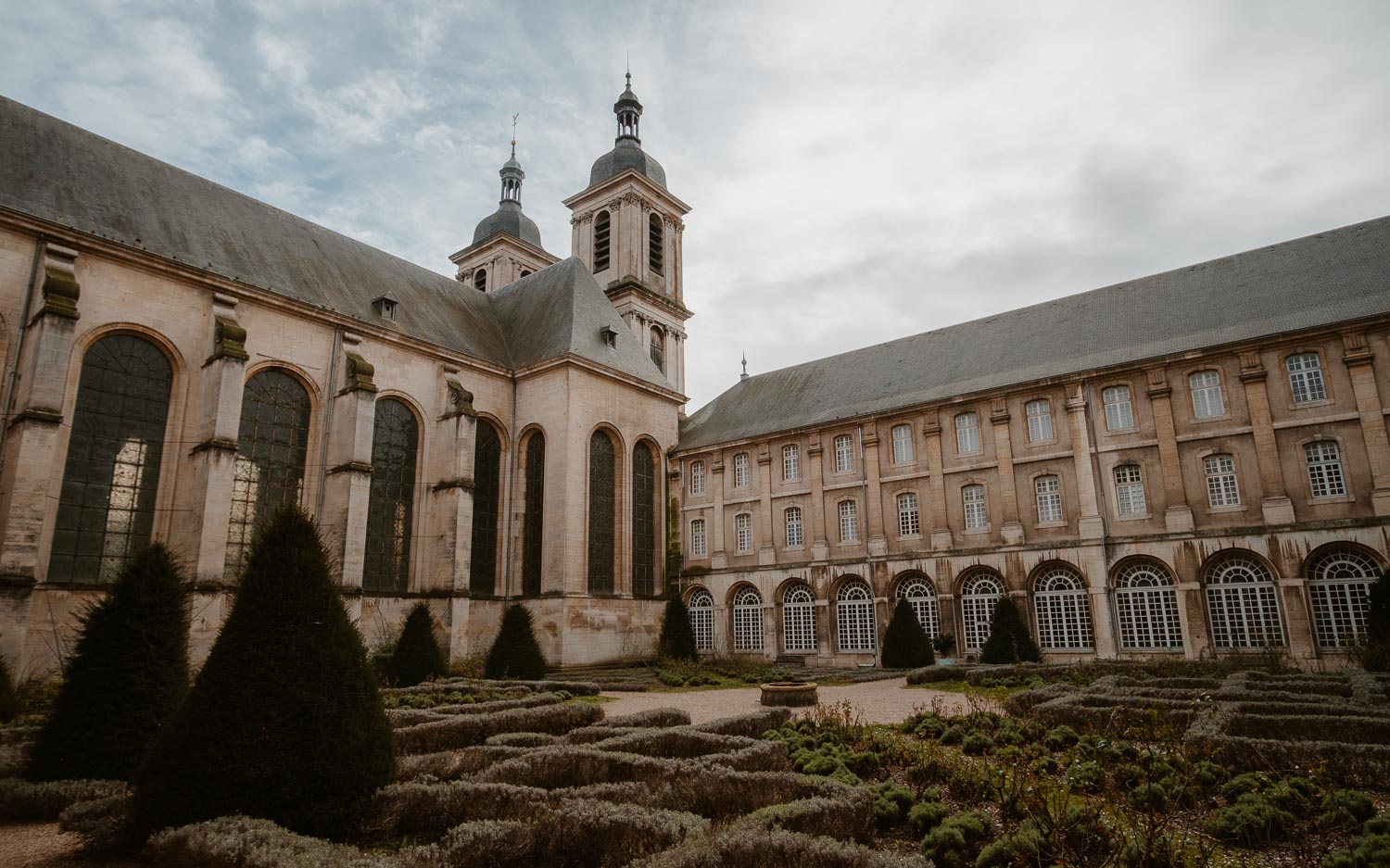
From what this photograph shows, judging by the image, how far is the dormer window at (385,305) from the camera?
23.3 m

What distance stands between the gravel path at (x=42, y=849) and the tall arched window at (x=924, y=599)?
2071 cm

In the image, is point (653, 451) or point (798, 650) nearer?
point (798, 650)

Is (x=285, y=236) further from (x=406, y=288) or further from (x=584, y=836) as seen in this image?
(x=584, y=836)

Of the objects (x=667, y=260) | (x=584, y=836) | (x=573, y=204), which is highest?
(x=573, y=204)

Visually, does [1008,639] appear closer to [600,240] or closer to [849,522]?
[849,522]

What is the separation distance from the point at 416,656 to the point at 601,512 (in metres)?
9.03

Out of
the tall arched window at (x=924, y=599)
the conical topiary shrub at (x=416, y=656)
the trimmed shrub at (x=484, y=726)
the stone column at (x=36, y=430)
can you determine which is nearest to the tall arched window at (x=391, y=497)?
the conical topiary shrub at (x=416, y=656)

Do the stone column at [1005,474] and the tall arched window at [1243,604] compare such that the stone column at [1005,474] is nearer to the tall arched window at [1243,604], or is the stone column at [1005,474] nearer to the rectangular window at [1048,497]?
the rectangular window at [1048,497]

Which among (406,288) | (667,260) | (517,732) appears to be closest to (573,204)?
(667,260)

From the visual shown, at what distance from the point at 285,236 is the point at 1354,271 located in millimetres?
28288

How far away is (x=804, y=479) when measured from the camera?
26.9 m

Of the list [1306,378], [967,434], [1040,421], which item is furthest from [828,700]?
[1306,378]

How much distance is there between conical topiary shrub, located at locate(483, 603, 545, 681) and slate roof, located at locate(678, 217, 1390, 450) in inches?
442

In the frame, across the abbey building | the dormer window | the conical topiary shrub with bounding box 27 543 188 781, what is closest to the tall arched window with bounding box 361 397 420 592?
the abbey building
